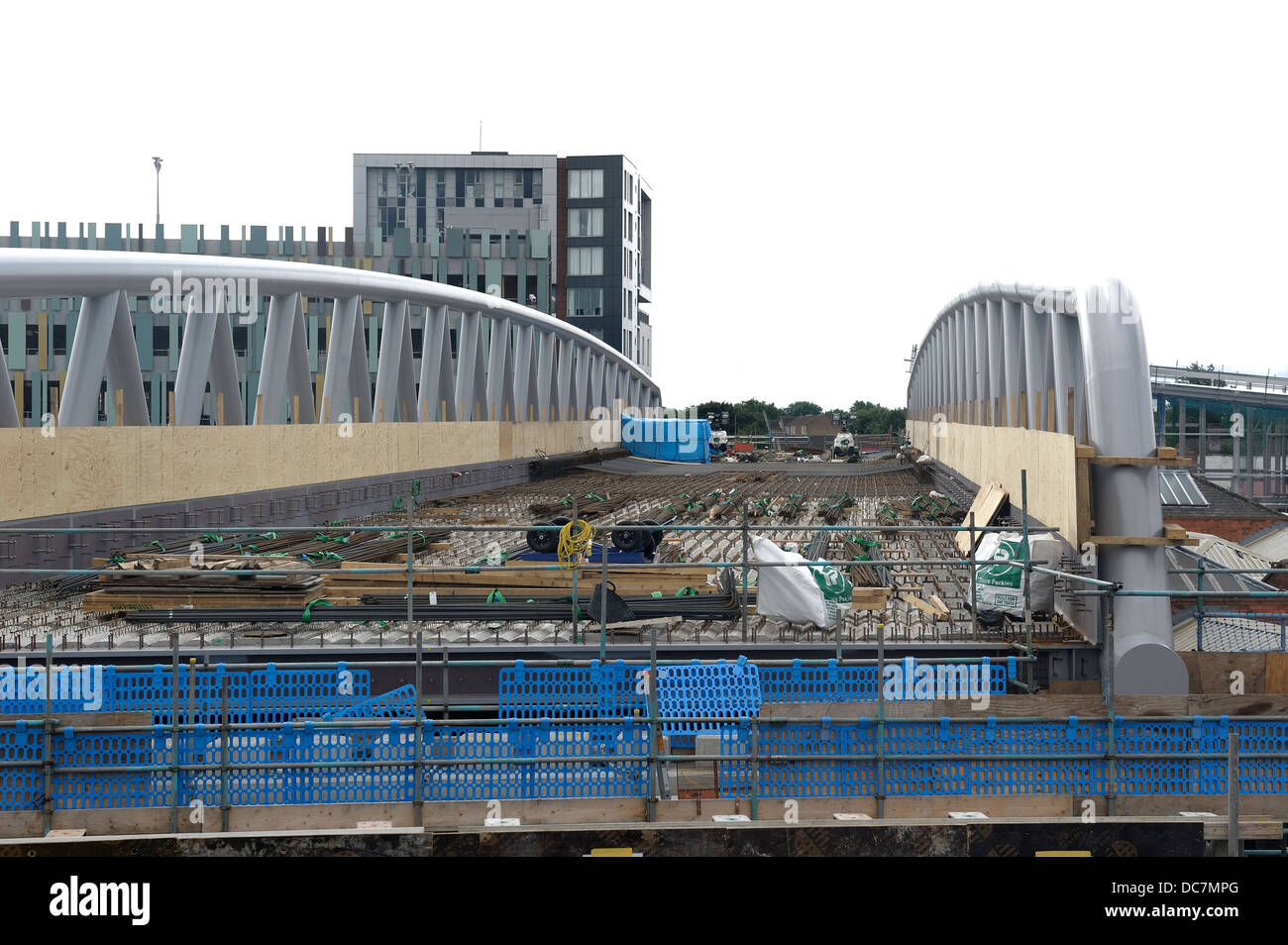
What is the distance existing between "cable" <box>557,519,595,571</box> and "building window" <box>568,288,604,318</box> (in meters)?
83.1

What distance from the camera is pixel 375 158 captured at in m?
97.2

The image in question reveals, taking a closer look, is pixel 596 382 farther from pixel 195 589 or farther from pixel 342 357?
pixel 195 589

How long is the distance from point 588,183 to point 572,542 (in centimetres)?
8466

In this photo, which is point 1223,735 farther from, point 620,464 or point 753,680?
point 620,464

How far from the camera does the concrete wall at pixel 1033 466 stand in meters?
15.8

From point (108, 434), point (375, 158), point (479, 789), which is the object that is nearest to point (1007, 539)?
point (479, 789)

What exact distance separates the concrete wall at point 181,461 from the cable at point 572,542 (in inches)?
289

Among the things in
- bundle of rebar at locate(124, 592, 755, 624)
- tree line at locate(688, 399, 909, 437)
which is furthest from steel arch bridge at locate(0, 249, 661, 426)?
tree line at locate(688, 399, 909, 437)

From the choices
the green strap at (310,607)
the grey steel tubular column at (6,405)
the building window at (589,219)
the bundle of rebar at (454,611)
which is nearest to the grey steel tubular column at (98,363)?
the grey steel tubular column at (6,405)

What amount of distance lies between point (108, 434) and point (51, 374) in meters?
61.6

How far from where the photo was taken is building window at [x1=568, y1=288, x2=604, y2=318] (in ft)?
327

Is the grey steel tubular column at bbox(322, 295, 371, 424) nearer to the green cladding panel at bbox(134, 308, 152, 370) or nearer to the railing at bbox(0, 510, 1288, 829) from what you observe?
the railing at bbox(0, 510, 1288, 829)
